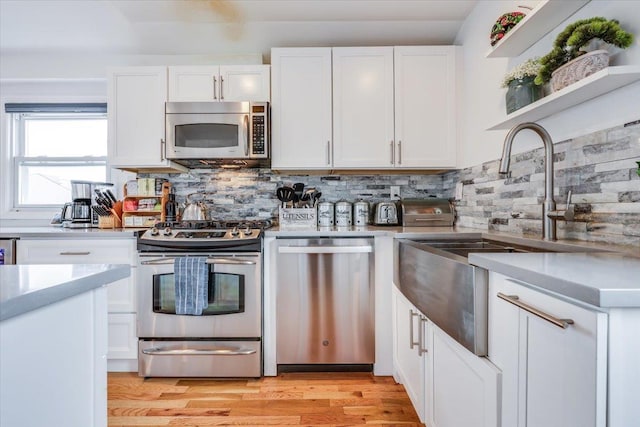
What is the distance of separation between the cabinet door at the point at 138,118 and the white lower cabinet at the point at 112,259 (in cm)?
63

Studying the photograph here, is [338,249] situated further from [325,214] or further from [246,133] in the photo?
[246,133]

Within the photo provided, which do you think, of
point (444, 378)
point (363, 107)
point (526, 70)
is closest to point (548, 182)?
point (526, 70)

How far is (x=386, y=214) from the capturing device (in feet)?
8.48

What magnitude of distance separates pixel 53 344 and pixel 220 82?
88.2 inches

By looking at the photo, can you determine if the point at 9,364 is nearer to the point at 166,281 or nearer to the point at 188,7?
the point at 166,281

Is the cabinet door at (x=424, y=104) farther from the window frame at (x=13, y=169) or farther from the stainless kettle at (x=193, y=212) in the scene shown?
the window frame at (x=13, y=169)

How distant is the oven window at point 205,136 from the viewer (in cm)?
242

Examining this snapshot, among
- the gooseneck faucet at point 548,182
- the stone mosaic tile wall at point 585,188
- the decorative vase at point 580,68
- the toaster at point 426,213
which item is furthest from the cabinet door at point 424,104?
the decorative vase at point 580,68

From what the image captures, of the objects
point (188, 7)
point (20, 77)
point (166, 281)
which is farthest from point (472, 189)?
point (20, 77)

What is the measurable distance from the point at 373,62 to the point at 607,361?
232cm

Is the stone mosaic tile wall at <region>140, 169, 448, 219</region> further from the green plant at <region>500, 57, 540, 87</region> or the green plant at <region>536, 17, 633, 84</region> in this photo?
the green plant at <region>536, 17, 633, 84</region>

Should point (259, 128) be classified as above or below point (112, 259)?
above

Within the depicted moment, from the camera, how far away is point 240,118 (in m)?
2.40

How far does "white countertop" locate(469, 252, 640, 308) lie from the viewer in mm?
544
